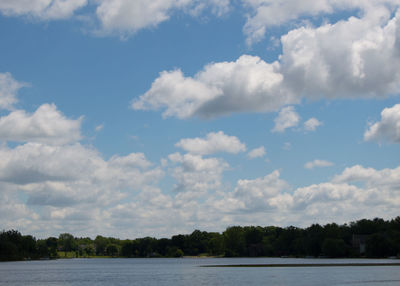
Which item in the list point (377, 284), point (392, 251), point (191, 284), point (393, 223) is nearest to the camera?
point (377, 284)

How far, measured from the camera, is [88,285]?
291ft

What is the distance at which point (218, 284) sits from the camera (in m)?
82.8

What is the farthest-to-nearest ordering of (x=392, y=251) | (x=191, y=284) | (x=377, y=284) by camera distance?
1. (x=392, y=251)
2. (x=191, y=284)
3. (x=377, y=284)

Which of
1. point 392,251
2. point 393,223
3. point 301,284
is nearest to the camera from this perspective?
point 301,284

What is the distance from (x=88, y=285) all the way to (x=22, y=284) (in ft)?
35.4

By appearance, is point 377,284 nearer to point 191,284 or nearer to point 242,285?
point 242,285

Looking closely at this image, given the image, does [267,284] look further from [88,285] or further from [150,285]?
[88,285]

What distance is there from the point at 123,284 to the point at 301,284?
28.8 metres

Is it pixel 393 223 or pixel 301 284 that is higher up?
pixel 393 223

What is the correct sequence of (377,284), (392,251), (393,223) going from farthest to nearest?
(393,223) → (392,251) → (377,284)

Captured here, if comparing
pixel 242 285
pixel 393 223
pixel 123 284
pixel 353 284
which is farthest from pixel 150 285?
pixel 393 223

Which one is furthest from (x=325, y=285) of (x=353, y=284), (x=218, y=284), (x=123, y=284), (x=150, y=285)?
(x=123, y=284)

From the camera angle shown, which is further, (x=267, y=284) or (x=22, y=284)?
(x=22, y=284)

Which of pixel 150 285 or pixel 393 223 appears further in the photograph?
pixel 393 223
